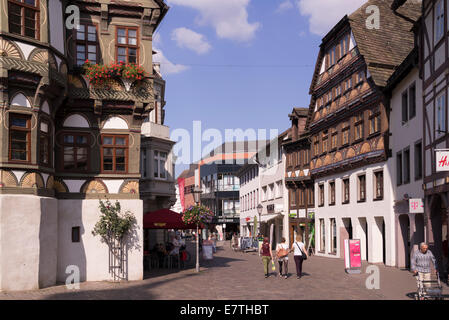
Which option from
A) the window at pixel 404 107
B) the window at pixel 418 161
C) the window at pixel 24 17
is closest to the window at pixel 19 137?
the window at pixel 24 17

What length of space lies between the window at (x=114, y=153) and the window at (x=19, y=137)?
363 cm

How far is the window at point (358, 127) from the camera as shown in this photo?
32.1 m

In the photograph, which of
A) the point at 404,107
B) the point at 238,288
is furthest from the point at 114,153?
the point at 404,107

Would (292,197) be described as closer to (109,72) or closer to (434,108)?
(434,108)

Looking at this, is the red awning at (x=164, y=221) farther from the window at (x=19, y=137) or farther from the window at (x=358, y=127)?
the window at (x=358, y=127)

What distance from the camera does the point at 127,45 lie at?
22.0 meters

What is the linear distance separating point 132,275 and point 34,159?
18.7 ft

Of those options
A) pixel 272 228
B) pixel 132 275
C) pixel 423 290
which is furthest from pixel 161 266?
pixel 272 228

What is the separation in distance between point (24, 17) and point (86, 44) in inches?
138

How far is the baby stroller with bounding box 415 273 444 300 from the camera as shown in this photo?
14.6m

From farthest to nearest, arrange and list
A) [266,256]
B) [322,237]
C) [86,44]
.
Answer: [322,237] → [266,256] → [86,44]

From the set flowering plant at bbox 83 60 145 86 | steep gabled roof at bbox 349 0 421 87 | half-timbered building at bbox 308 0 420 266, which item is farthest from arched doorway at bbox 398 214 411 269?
flowering plant at bbox 83 60 145 86

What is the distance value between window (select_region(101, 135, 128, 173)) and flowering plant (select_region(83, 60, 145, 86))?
6.84ft

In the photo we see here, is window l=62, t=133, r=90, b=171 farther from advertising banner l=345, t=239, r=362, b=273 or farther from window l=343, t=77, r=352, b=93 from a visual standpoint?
window l=343, t=77, r=352, b=93
